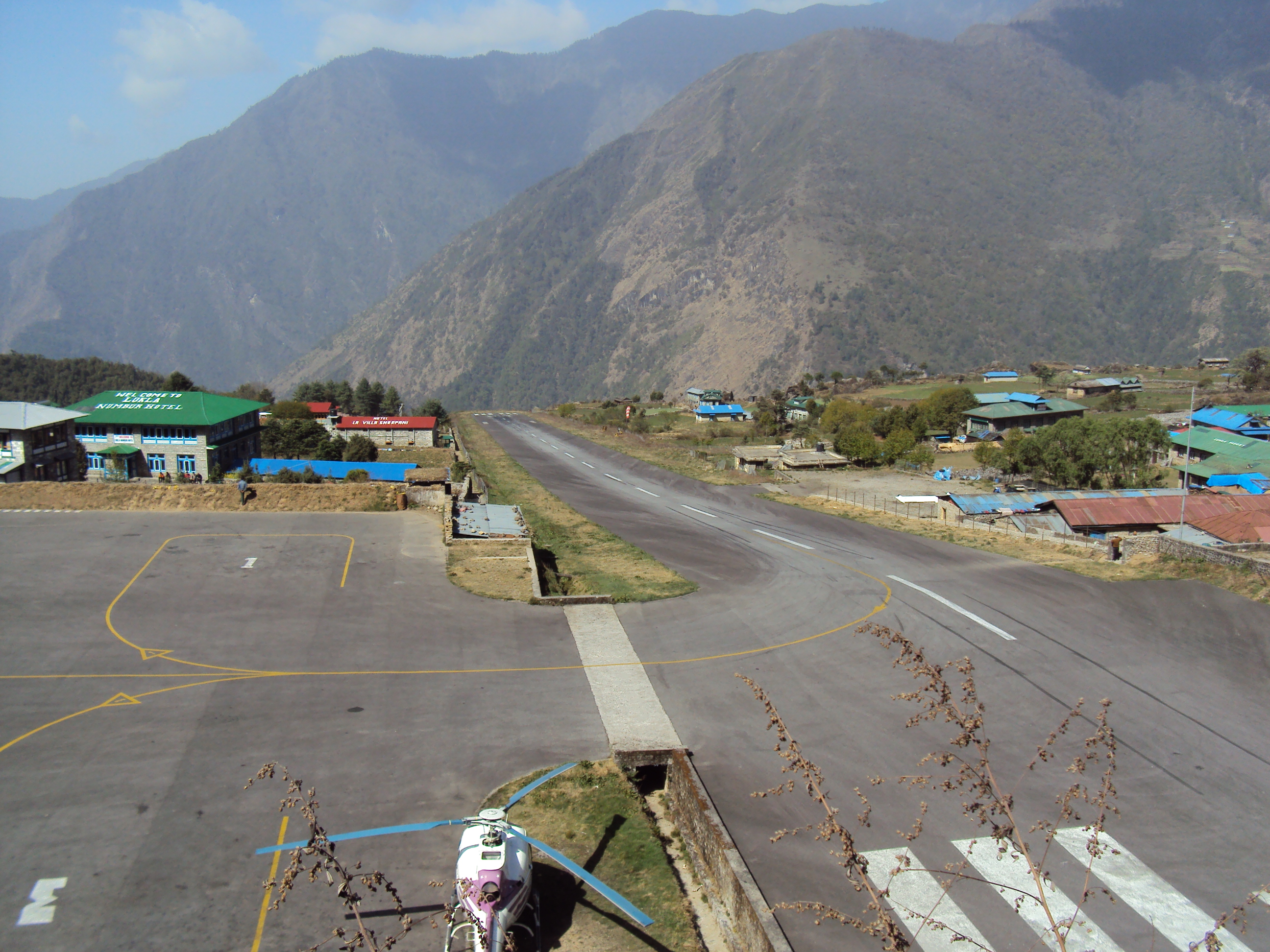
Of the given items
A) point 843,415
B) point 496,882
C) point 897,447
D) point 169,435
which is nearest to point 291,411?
point 169,435

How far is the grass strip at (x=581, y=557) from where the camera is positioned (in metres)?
32.8

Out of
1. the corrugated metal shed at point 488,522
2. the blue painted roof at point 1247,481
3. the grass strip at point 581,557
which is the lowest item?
the grass strip at point 581,557

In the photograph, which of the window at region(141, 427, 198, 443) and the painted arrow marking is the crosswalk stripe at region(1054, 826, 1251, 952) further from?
the window at region(141, 427, 198, 443)

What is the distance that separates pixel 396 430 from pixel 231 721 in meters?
78.4

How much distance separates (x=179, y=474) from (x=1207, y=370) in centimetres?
17355

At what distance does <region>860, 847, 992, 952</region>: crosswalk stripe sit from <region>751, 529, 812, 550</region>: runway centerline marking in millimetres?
26142

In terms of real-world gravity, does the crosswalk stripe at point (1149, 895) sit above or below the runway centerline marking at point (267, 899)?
below

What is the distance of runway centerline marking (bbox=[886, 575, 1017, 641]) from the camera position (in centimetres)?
2761

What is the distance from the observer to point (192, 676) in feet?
72.6

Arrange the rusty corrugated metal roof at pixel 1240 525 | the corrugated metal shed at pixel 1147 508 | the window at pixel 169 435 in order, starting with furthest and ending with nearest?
the window at pixel 169 435, the corrugated metal shed at pixel 1147 508, the rusty corrugated metal roof at pixel 1240 525

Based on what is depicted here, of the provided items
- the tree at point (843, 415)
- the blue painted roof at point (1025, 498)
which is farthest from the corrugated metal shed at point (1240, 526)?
the tree at point (843, 415)

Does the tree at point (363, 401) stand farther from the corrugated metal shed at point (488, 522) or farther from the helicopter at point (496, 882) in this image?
the helicopter at point (496, 882)

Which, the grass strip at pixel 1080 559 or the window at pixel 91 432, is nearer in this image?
the grass strip at pixel 1080 559

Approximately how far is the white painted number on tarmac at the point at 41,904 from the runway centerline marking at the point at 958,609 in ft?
85.2
